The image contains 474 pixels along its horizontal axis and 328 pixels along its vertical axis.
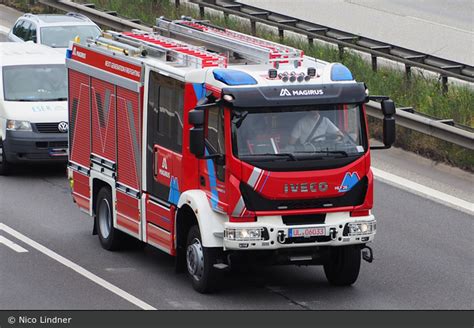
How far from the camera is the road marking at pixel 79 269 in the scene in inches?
621

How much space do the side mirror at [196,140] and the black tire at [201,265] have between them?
3.44ft

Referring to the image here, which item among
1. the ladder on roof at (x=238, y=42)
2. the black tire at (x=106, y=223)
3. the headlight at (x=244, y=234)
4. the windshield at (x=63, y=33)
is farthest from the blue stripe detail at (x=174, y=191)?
the windshield at (x=63, y=33)

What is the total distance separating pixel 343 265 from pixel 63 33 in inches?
581

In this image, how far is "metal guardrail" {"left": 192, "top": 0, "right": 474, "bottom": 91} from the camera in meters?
24.4

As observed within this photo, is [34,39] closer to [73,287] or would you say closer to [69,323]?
[73,287]

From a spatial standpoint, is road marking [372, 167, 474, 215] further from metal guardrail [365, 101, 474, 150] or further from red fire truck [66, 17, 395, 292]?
red fire truck [66, 17, 395, 292]

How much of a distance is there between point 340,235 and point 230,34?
3747mm

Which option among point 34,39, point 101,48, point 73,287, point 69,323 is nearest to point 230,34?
point 101,48

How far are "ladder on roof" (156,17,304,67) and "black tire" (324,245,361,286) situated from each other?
2.16m

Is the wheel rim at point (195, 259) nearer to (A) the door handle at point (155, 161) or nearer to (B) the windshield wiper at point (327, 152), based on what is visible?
(A) the door handle at point (155, 161)

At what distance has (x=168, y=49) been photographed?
55.7 ft

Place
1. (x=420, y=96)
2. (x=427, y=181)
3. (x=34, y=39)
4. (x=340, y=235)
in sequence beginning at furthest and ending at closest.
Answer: (x=34, y=39), (x=420, y=96), (x=427, y=181), (x=340, y=235)

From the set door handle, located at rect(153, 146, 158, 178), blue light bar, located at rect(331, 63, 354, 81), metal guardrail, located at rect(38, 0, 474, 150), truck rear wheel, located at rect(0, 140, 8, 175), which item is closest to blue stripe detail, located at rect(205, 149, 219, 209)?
door handle, located at rect(153, 146, 158, 178)

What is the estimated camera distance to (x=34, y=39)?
97.4ft
